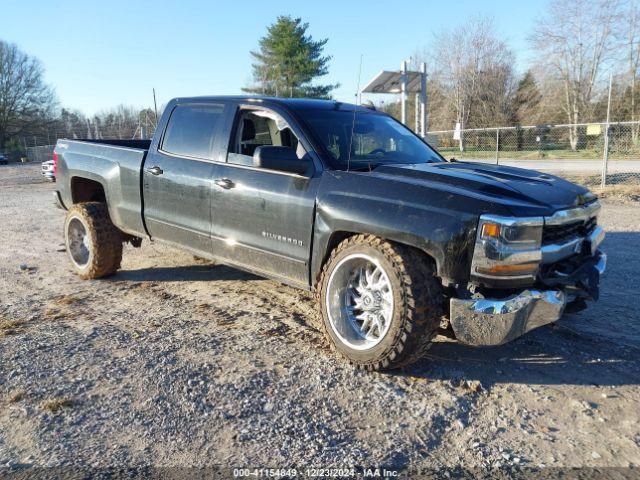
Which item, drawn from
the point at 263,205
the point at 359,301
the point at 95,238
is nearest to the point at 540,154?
the point at 95,238

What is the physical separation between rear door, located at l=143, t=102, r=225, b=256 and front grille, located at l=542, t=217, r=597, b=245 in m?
2.72

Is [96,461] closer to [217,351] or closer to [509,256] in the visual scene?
[217,351]

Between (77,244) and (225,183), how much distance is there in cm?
272

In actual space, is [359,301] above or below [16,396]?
above

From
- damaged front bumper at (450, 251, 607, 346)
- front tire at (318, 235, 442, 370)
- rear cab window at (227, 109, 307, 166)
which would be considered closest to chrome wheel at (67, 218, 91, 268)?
rear cab window at (227, 109, 307, 166)

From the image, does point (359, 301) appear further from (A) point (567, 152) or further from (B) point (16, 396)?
(A) point (567, 152)

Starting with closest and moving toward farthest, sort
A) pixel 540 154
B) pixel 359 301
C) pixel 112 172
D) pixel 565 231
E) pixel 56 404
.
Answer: pixel 56 404
pixel 565 231
pixel 359 301
pixel 112 172
pixel 540 154

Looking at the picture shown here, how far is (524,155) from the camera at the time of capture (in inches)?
1134

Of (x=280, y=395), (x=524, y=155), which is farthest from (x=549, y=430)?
(x=524, y=155)

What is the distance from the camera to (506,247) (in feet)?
10.5

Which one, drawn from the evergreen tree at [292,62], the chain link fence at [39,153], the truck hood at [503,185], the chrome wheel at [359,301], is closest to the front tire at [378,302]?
the chrome wheel at [359,301]

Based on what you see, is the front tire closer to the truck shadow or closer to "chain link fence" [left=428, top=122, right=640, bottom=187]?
the truck shadow

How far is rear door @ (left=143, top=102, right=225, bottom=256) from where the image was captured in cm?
485

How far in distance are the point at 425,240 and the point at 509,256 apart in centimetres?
50
